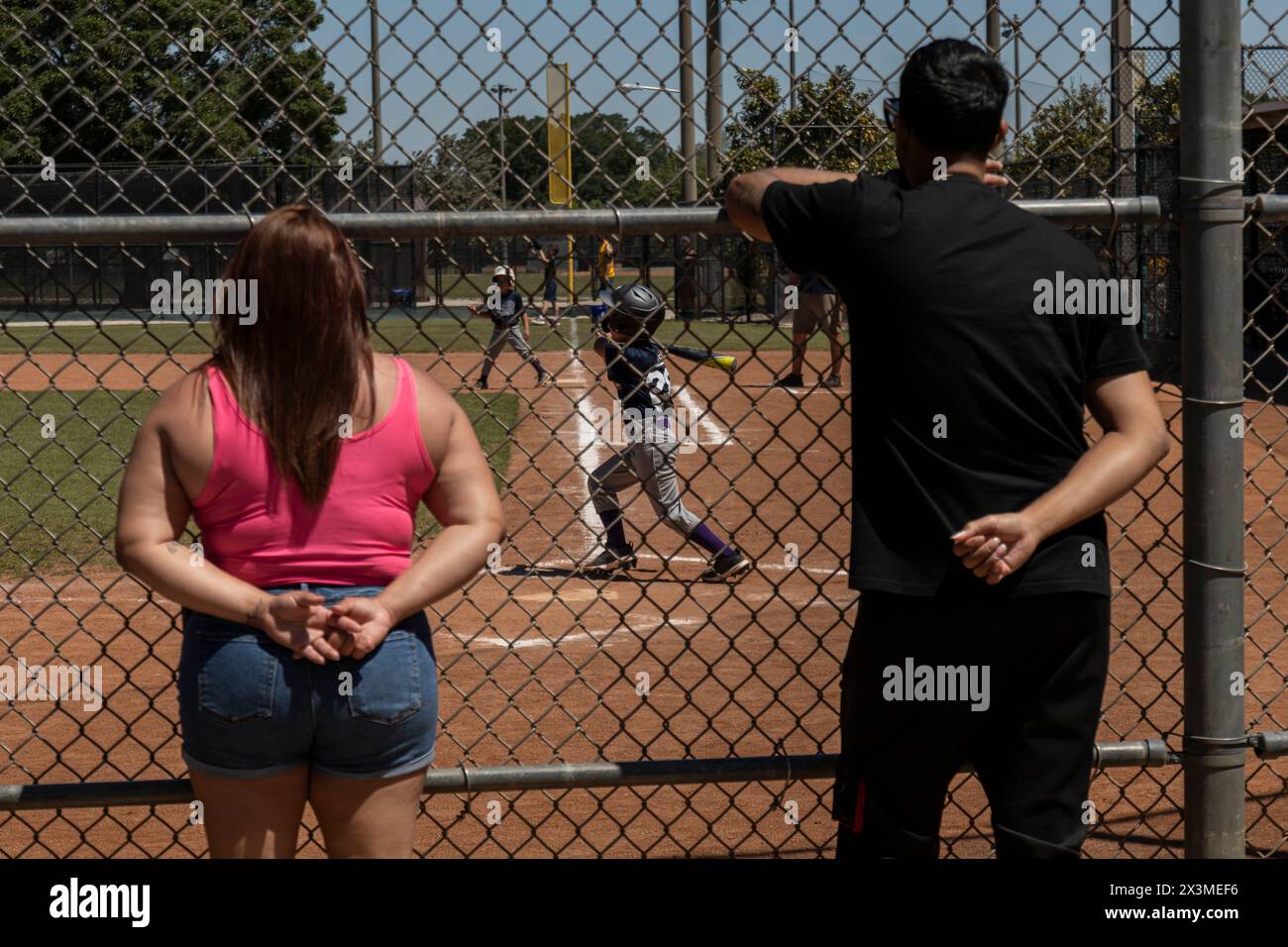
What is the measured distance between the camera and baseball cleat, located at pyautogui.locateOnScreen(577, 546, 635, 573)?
8.76 m

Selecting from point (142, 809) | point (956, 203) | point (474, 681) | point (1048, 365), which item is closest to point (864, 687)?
point (1048, 365)

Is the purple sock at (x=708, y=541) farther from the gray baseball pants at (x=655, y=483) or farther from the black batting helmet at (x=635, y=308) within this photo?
the black batting helmet at (x=635, y=308)

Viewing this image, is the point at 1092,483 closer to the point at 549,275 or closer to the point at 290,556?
the point at 290,556

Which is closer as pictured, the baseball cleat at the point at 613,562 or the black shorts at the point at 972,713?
the black shorts at the point at 972,713

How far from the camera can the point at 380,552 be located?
9.10 ft

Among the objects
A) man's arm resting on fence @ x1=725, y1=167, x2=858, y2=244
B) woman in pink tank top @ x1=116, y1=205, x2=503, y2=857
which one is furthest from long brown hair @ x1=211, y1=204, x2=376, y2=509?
man's arm resting on fence @ x1=725, y1=167, x2=858, y2=244

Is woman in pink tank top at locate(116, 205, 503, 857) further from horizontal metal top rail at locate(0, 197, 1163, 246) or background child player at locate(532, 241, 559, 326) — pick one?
background child player at locate(532, 241, 559, 326)

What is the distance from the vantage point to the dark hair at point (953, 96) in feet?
9.21

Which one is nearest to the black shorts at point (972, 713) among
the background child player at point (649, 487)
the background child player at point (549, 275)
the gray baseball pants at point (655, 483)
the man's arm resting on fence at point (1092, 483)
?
the man's arm resting on fence at point (1092, 483)

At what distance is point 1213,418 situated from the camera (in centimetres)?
338

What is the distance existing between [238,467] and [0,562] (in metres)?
7.37

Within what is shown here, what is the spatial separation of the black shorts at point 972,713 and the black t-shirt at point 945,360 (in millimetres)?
59
